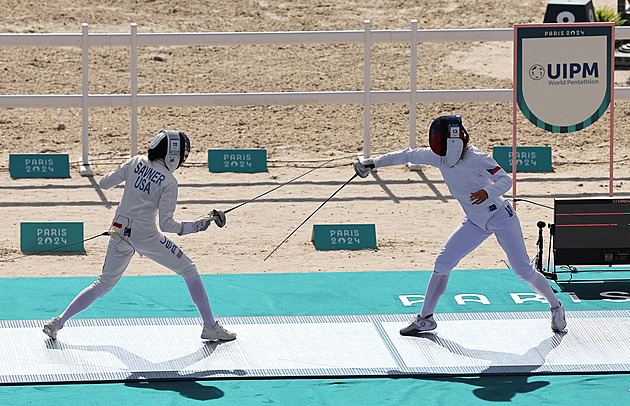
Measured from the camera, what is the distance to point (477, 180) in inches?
318

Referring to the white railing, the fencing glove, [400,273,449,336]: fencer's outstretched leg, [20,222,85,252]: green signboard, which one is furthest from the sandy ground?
the fencing glove

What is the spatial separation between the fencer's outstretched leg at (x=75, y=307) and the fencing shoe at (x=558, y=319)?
3.43 m

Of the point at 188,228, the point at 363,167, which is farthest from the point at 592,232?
the point at 188,228

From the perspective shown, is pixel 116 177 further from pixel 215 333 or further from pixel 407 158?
pixel 407 158

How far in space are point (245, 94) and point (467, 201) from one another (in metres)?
8.08

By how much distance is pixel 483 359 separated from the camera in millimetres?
7875

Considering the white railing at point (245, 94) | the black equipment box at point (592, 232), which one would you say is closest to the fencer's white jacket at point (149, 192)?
the black equipment box at point (592, 232)

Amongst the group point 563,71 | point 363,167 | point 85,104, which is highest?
point 563,71

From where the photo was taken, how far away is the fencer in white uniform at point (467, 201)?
8.02 metres

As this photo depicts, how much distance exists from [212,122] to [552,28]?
913cm

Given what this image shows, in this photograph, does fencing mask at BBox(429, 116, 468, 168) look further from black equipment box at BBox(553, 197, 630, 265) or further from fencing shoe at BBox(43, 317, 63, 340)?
fencing shoe at BBox(43, 317, 63, 340)

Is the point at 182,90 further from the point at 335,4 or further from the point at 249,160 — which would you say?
the point at 335,4

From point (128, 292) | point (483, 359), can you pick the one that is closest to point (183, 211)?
point (128, 292)

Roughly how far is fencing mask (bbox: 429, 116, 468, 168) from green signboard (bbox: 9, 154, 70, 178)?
8.48 metres
